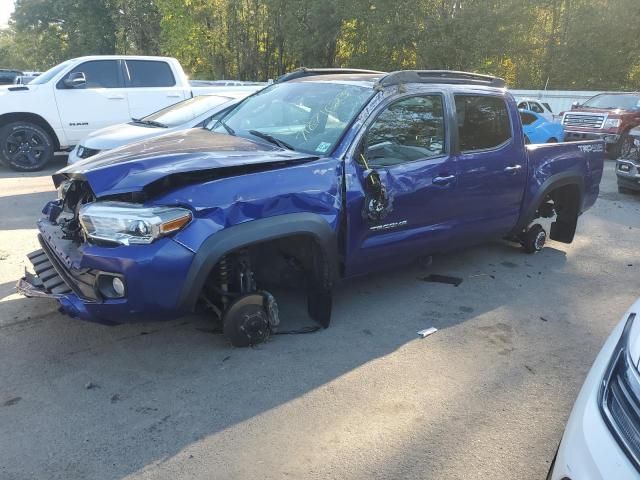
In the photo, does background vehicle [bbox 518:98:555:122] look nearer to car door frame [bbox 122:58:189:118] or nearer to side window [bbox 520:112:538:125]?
side window [bbox 520:112:538:125]

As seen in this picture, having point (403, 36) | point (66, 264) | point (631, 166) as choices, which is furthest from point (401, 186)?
point (403, 36)

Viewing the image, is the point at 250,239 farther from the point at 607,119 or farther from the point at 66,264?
the point at 607,119

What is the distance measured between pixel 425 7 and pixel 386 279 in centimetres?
2399

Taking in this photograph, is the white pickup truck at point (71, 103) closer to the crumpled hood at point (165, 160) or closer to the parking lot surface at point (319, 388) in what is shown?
the parking lot surface at point (319, 388)

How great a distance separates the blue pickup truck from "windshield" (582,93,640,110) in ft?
40.4

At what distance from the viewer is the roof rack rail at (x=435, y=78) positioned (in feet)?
13.2

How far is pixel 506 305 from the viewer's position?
14.7ft

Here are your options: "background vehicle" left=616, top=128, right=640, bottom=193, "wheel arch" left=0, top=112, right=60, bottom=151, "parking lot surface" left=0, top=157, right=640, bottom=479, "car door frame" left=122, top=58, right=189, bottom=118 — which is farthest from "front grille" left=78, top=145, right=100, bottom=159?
"background vehicle" left=616, top=128, right=640, bottom=193

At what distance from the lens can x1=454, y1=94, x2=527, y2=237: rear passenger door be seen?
4.46m

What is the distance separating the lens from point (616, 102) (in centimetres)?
1566

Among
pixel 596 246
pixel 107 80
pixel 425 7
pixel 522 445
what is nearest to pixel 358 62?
pixel 425 7

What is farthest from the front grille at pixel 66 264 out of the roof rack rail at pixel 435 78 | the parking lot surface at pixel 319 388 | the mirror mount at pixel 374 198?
the roof rack rail at pixel 435 78

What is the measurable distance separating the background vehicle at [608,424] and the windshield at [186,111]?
6473 millimetres

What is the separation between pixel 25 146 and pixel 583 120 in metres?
14.7
